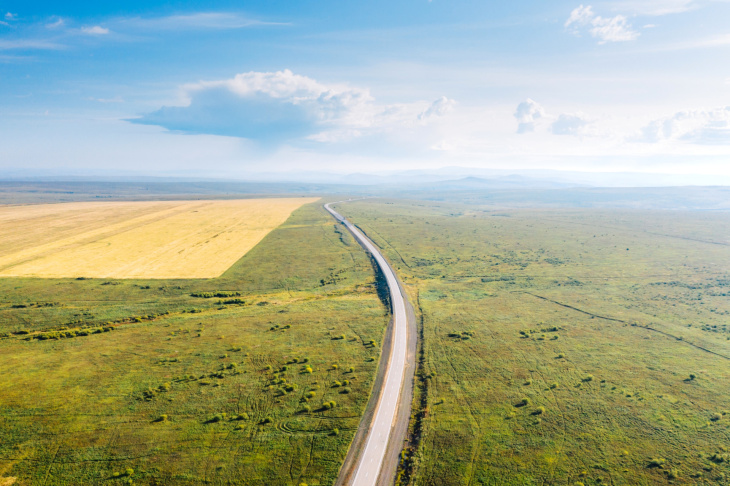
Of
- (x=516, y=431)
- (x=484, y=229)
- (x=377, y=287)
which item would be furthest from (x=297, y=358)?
(x=484, y=229)

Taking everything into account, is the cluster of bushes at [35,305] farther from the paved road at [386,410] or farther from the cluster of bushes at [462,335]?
the cluster of bushes at [462,335]

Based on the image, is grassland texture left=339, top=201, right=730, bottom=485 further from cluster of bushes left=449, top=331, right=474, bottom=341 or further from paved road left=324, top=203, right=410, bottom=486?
paved road left=324, top=203, right=410, bottom=486

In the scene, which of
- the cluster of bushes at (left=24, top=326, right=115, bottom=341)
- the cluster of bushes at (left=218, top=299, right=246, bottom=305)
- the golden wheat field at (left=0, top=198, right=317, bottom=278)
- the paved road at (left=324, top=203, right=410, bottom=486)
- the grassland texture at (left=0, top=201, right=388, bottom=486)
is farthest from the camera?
the golden wheat field at (left=0, top=198, right=317, bottom=278)

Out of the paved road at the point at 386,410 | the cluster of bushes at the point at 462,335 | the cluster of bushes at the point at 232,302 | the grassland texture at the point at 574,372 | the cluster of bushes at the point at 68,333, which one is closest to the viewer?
the paved road at the point at 386,410

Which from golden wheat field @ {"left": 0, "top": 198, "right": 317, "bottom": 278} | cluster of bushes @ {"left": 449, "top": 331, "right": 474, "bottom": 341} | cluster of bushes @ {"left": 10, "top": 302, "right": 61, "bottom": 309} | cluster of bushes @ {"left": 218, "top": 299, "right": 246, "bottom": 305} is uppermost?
golden wheat field @ {"left": 0, "top": 198, "right": 317, "bottom": 278}

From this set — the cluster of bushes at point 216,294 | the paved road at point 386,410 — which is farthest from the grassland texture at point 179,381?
the paved road at point 386,410

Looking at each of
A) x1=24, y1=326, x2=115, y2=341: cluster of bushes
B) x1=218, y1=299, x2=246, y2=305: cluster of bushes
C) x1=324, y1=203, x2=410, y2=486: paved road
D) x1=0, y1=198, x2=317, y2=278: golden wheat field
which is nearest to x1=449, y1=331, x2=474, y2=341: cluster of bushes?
x1=324, y1=203, x2=410, y2=486: paved road
